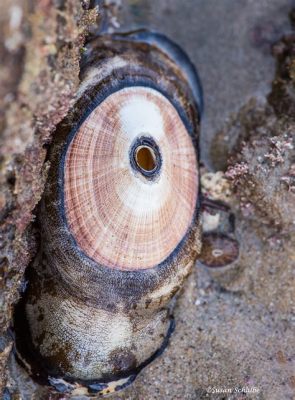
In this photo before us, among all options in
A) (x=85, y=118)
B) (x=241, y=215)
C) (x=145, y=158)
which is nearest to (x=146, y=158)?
(x=145, y=158)

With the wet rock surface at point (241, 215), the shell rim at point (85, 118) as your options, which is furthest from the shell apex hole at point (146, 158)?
the wet rock surface at point (241, 215)

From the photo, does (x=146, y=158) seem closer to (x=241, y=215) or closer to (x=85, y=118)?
(x=85, y=118)

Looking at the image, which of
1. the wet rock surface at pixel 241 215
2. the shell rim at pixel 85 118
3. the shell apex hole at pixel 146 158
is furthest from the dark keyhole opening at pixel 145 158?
the wet rock surface at pixel 241 215

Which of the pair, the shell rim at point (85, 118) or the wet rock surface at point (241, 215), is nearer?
the shell rim at point (85, 118)

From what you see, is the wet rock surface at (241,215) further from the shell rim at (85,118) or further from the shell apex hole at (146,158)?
the shell apex hole at (146,158)

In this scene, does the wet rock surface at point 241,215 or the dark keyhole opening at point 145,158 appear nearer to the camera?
the dark keyhole opening at point 145,158

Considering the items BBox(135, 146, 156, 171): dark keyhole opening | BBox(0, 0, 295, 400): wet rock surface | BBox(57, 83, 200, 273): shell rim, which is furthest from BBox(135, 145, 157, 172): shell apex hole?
BBox(0, 0, 295, 400): wet rock surface

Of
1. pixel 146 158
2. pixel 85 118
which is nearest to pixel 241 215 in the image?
pixel 146 158

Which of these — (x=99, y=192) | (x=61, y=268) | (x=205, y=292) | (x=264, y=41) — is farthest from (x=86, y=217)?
(x=264, y=41)

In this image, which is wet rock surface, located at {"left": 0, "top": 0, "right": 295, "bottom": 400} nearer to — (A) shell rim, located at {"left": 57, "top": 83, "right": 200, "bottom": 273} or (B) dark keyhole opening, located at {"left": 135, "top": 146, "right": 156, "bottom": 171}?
(A) shell rim, located at {"left": 57, "top": 83, "right": 200, "bottom": 273}

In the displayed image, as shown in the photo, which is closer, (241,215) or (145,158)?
(145,158)

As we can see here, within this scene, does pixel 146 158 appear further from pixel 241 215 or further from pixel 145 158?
pixel 241 215

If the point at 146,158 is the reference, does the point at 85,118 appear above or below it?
above
